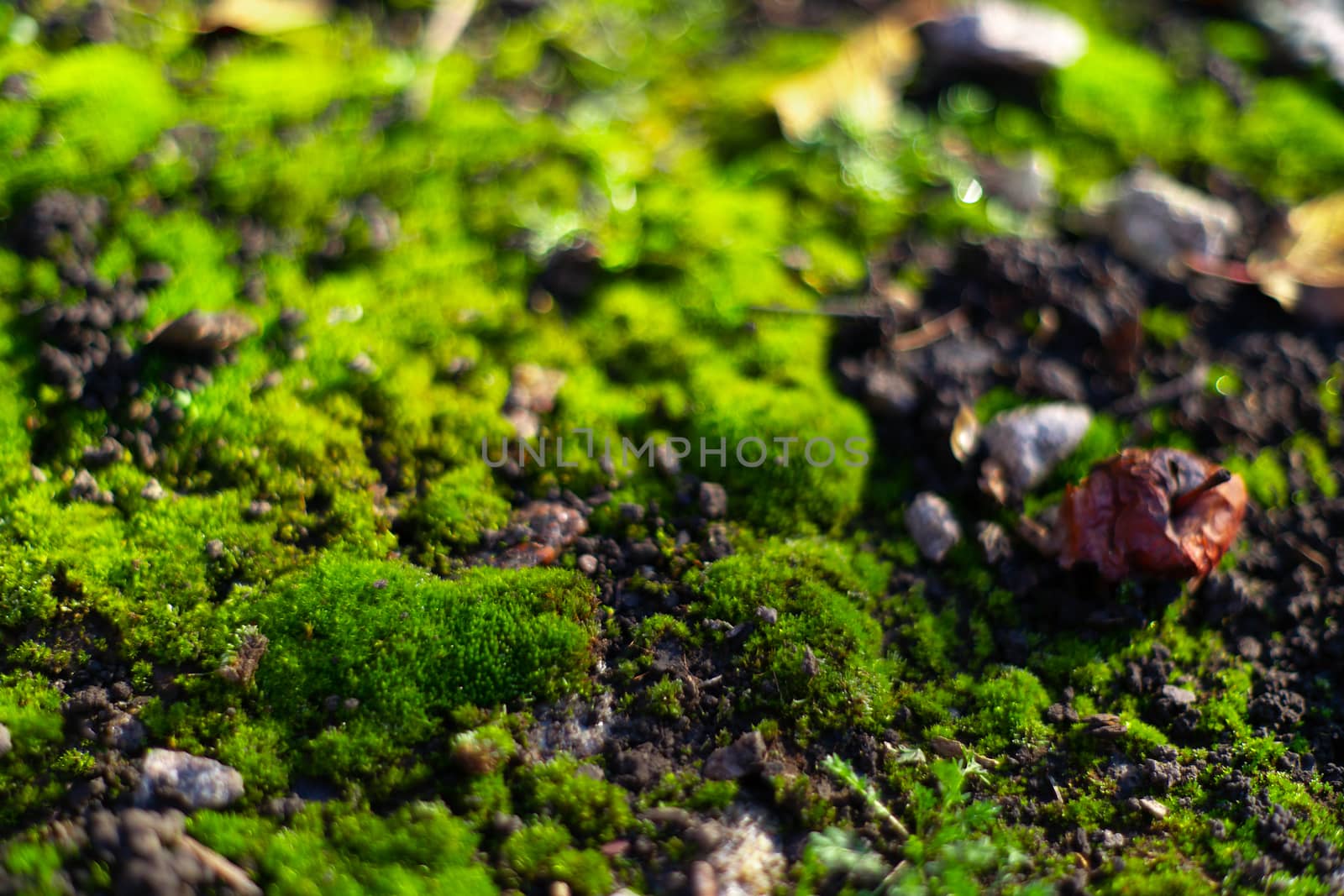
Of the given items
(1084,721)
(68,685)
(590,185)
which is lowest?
(1084,721)

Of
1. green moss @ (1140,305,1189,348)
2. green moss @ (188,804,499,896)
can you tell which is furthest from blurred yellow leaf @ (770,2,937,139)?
green moss @ (188,804,499,896)

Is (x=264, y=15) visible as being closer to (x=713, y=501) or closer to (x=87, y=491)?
(x=87, y=491)

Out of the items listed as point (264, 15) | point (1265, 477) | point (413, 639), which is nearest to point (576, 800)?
point (413, 639)

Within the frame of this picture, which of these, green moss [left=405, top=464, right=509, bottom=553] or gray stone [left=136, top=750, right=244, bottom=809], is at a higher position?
green moss [left=405, top=464, right=509, bottom=553]

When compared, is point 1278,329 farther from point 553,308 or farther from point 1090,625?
point 553,308

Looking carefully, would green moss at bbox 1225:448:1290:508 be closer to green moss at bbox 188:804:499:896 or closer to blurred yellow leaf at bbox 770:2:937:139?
blurred yellow leaf at bbox 770:2:937:139

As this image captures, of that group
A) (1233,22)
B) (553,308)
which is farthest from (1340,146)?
(553,308)

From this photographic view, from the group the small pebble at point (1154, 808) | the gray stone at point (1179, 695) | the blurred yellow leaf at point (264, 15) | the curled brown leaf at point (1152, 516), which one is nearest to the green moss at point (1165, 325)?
the curled brown leaf at point (1152, 516)
